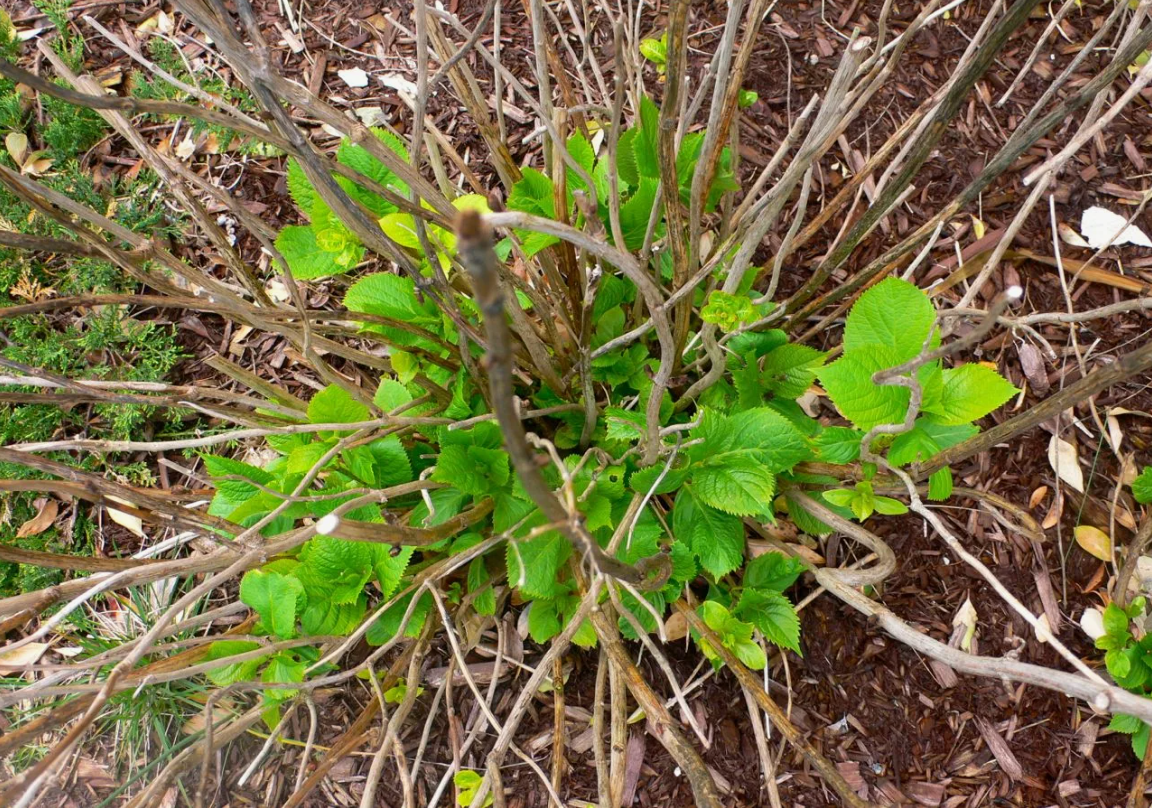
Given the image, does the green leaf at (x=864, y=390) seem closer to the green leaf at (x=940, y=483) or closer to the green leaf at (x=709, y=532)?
the green leaf at (x=940, y=483)

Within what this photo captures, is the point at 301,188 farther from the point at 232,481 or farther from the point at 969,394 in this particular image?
the point at 969,394

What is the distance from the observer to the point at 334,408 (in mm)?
1350

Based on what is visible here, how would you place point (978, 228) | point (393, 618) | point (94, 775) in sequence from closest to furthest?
1. point (393, 618)
2. point (94, 775)
3. point (978, 228)

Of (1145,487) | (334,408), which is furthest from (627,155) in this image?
(1145,487)

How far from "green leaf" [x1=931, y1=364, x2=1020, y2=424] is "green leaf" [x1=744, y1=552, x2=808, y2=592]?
43cm

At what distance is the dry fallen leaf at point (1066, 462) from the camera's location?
1745 mm

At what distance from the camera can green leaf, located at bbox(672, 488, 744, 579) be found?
1347 mm

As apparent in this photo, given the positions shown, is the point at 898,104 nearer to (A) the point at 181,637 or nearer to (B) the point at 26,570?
(A) the point at 181,637

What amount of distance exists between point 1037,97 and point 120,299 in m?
2.17

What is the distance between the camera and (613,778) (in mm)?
1189

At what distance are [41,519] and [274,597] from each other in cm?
115

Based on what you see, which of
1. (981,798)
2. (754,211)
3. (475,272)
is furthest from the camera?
(981,798)

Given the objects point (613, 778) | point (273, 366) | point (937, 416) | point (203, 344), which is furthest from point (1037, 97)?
point (203, 344)

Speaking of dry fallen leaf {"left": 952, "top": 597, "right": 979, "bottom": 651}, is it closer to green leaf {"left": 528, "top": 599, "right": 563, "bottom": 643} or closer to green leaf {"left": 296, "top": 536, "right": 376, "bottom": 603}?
green leaf {"left": 528, "top": 599, "right": 563, "bottom": 643}
